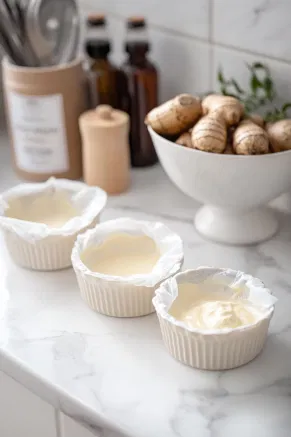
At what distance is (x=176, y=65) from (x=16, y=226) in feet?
1.31

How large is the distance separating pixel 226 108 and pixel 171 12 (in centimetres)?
28

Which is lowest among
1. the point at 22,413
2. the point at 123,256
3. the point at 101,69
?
the point at 22,413

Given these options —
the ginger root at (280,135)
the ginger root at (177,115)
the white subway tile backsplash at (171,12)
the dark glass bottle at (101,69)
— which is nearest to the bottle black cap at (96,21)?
the dark glass bottle at (101,69)

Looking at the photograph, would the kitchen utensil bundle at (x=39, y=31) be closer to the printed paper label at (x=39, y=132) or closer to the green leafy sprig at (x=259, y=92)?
the printed paper label at (x=39, y=132)

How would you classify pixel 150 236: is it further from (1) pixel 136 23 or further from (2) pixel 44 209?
(1) pixel 136 23

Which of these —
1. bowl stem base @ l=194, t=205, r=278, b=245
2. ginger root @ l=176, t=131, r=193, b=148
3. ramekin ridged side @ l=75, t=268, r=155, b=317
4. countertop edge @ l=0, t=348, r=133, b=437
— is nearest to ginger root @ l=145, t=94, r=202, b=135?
ginger root @ l=176, t=131, r=193, b=148

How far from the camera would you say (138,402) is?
0.68 metres

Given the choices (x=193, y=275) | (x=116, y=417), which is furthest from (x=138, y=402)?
(x=193, y=275)

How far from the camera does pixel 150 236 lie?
85cm

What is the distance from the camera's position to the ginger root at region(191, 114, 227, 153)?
0.83 meters

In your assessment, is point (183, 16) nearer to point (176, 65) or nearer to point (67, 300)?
point (176, 65)

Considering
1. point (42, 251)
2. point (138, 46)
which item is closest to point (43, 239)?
point (42, 251)

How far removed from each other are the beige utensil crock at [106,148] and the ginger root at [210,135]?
0.62 feet

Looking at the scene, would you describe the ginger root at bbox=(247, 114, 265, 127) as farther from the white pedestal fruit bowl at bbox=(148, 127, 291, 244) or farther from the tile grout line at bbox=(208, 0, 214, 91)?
the tile grout line at bbox=(208, 0, 214, 91)
